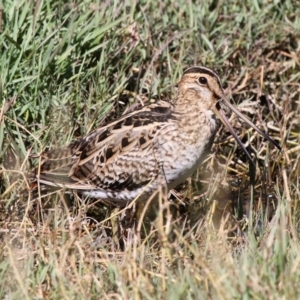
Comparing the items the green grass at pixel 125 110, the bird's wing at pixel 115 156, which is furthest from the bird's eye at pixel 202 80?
the green grass at pixel 125 110

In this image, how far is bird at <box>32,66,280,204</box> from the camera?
481 centimetres

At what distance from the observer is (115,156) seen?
16.4ft

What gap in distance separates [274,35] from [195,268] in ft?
9.50

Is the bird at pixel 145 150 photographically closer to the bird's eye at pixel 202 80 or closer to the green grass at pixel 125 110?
the bird's eye at pixel 202 80

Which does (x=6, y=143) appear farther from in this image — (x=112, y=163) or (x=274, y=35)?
(x=274, y=35)

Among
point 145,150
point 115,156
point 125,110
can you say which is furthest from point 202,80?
point 125,110

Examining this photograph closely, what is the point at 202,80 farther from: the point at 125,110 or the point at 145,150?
the point at 125,110

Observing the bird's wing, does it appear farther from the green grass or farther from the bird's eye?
the bird's eye

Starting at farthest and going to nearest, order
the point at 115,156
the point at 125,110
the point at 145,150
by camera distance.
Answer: the point at 125,110 → the point at 115,156 → the point at 145,150

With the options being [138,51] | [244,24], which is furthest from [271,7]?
[138,51]

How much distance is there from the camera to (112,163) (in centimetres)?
498

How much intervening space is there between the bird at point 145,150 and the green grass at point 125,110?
14cm

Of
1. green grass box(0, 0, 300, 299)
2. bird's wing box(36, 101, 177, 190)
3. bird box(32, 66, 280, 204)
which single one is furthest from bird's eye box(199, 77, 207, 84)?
green grass box(0, 0, 300, 299)

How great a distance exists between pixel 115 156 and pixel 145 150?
0.20m
